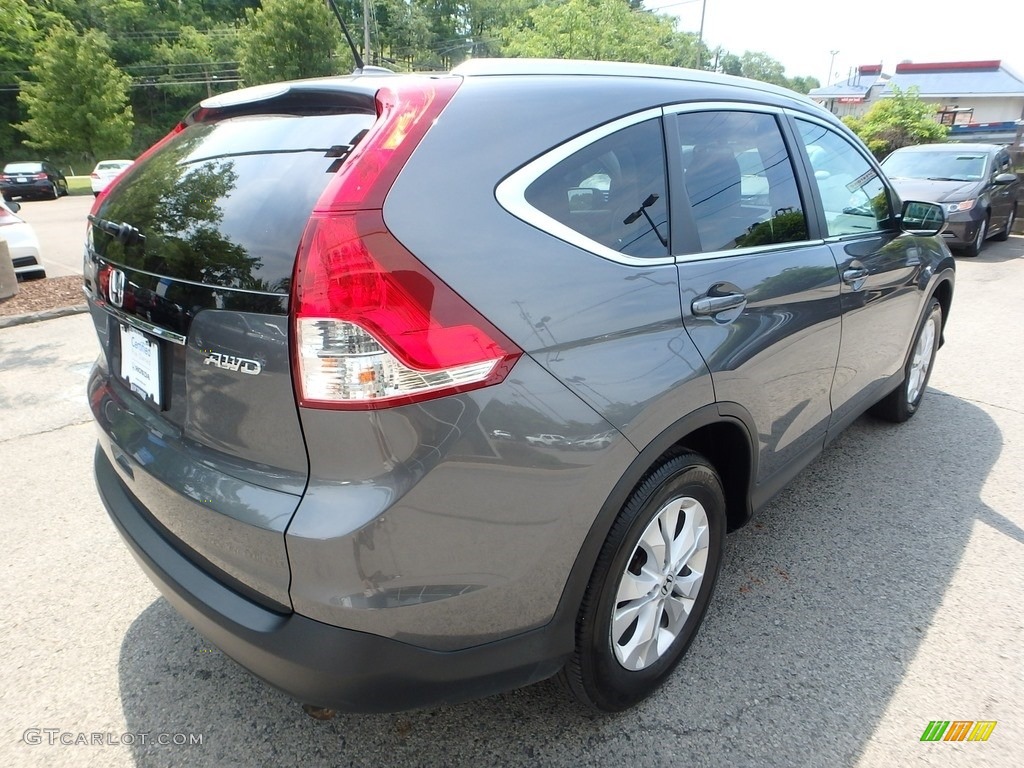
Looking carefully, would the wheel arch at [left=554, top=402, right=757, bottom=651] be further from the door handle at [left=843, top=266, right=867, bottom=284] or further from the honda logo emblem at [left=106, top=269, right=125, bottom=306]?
the honda logo emblem at [left=106, top=269, right=125, bottom=306]

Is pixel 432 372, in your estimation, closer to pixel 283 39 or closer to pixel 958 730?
pixel 958 730

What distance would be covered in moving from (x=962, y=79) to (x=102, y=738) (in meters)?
76.1

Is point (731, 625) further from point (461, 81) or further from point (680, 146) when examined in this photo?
point (461, 81)

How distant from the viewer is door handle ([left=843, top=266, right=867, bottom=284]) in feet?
9.23

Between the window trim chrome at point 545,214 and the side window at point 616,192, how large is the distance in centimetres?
1

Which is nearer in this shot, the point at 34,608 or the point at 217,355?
the point at 217,355

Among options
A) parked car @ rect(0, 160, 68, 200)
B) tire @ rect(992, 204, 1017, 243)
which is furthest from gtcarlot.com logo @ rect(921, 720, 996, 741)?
parked car @ rect(0, 160, 68, 200)

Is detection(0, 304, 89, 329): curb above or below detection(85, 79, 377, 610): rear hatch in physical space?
below

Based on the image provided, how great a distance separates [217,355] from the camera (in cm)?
153

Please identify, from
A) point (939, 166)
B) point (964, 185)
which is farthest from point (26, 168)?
point (964, 185)

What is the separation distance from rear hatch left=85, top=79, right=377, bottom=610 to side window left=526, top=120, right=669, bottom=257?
49 cm

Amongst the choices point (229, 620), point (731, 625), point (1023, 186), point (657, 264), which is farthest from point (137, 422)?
point (1023, 186)

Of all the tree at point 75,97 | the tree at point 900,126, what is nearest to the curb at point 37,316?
the tree at point 900,126

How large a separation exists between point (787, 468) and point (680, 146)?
137 centimetres
